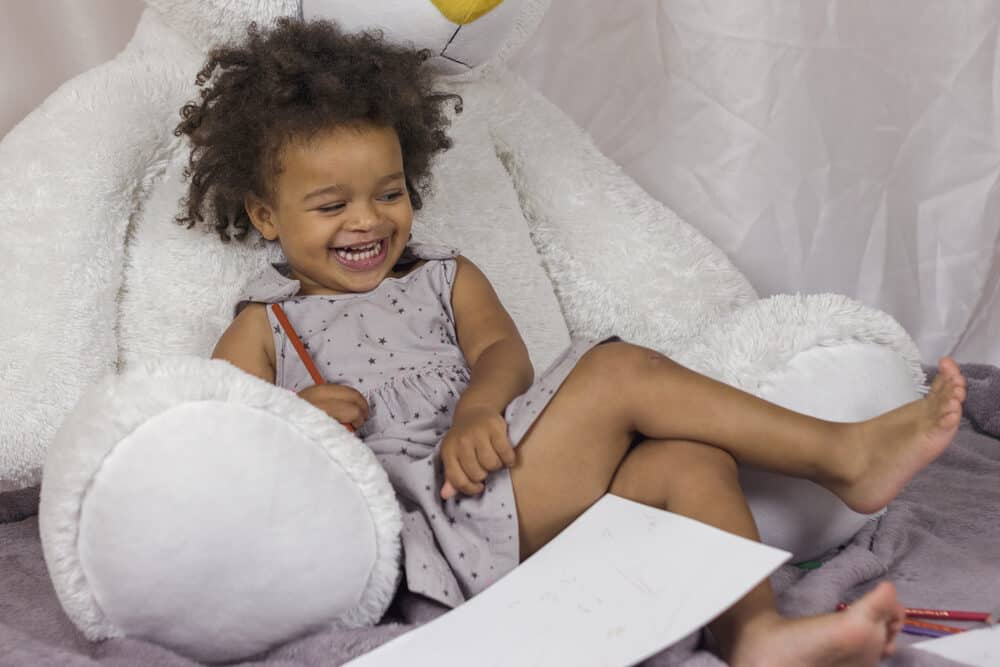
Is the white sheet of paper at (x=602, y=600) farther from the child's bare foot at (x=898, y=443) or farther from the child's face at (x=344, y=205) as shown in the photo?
the child's face at (x=344, y=205)

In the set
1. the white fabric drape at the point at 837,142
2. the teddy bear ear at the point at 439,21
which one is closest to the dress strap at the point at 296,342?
the teddy bear ear at the point at 439,21

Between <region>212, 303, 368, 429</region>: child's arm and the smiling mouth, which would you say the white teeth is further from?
<region>212, 303, 368, 429</region>: child's arm

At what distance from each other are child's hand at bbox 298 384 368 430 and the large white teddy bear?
0.13m

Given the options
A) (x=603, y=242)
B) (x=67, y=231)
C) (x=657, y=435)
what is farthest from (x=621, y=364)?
(x=67, y=231)

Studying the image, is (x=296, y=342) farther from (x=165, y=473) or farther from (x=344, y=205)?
(x=165, y=473)

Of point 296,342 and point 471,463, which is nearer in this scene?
point 471,463

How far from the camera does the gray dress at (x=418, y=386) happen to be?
100 cm

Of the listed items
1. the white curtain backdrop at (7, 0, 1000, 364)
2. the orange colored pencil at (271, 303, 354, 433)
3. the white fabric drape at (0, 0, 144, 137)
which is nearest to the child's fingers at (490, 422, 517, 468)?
the orange colored pencil at (271, 303, 354, 433)

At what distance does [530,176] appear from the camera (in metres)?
1.48

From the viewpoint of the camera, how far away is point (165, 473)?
0.86 meters

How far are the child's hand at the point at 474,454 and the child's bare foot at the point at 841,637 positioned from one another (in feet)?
0.91

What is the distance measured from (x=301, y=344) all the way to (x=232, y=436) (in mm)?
329

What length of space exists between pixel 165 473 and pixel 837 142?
114cm

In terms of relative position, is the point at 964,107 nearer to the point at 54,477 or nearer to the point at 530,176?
the point at 530,176
